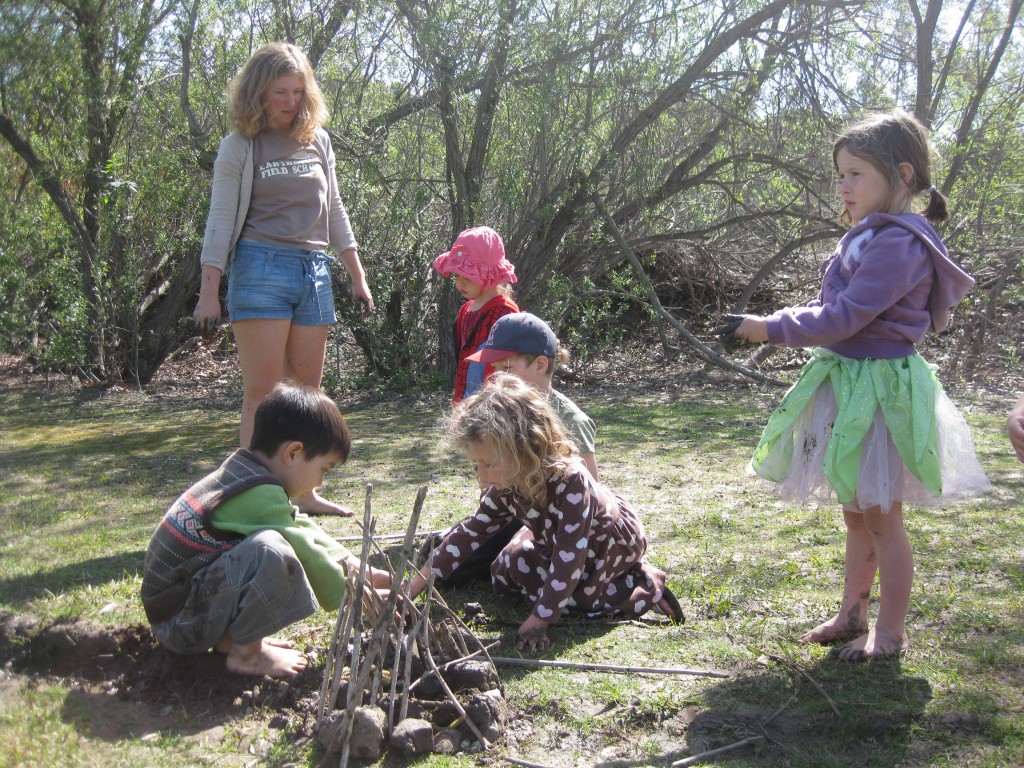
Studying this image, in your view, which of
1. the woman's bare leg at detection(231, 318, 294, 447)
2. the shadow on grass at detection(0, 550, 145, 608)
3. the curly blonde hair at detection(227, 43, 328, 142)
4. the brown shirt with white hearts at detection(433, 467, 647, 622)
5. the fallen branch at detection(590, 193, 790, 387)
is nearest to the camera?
the brown shirt with white hearts at detection(433, 467, 647, 622)

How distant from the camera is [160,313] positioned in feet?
32.4

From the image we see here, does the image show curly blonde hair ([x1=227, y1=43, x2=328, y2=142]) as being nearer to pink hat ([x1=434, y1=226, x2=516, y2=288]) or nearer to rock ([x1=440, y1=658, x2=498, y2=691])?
pink hat ([x1=434, y1=226, x2=516, y2=288])

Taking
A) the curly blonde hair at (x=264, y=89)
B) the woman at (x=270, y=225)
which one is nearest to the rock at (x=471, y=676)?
the woman at (x=270, y=225)

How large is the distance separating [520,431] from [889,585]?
1.21 m

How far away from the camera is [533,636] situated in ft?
10.1

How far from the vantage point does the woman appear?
411cm

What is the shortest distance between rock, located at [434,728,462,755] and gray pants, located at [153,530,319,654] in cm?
57

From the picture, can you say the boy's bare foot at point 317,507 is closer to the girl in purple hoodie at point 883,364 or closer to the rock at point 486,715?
the rock at point 486,715

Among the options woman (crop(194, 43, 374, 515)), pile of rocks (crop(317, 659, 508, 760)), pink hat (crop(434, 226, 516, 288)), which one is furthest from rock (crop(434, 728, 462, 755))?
pink hat (crop(434, 226, 516, 288))

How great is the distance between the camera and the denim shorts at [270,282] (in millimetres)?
4168

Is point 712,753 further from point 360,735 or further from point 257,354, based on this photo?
point 257,354

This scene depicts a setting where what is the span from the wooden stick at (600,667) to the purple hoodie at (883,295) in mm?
1002

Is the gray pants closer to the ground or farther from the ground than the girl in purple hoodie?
closer to the ground

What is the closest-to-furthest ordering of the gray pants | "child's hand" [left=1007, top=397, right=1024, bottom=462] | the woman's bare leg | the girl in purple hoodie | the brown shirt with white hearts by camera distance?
"child's hand" [left=1007, top=397, right=1024, bottom=462]
the gray pants
the girl in purple hoodie
the brown shirt with white hearts
the woman's bare leg
